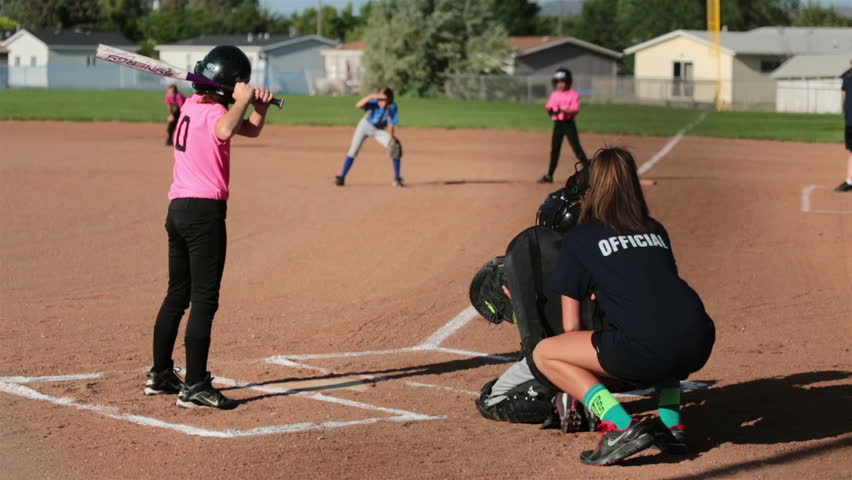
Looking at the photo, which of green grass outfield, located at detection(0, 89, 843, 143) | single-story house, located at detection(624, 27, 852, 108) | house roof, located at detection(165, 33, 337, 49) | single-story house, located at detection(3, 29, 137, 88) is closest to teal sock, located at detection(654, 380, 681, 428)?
green grass outfield, located at detection(0, 89, 843, 143)

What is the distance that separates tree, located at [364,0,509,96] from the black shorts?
5985 centimetres

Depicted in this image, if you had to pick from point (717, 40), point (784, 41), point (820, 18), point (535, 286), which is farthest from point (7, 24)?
point (535, 286)

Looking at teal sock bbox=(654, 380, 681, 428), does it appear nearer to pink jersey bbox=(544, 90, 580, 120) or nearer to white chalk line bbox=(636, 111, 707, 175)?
pink jersey bbox=(544, 90, 580, 120)

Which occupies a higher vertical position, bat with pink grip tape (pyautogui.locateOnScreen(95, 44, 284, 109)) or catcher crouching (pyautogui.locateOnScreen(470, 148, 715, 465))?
bat with pink grip tape (pyautogui.locateOnScreen(95, 44, 284, 109))

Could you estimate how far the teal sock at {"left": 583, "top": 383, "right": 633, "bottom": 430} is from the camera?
17.7 ft

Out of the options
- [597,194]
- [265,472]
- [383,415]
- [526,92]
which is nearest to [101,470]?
[265,472]

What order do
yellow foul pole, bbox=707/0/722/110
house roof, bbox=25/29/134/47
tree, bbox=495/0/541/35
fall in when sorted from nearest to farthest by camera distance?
1. yellow foul pole, bbox=707/0/722/110
2. tree, bbox=495/0/541/35
3. house roof, bbox=25/29/134/47

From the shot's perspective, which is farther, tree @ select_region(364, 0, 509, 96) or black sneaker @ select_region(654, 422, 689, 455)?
tree @ select_region(364, 0, 509, 96)

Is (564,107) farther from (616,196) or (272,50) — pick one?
(272,50)

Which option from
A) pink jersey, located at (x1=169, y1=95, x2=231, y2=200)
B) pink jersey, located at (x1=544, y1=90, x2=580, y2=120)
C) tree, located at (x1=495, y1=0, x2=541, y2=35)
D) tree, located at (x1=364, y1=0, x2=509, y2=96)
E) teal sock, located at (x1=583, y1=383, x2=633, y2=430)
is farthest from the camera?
tree, located at (x1=495, y1=0, x2=541, y2=35)

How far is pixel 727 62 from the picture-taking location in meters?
64.4

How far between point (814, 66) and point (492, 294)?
5436 cm

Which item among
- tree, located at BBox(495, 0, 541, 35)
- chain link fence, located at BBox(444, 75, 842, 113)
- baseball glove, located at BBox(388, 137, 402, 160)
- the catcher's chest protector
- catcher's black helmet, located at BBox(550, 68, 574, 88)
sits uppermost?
tree, located at BBox(495, 0, 541, 35)

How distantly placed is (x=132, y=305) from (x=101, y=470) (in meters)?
4.29
